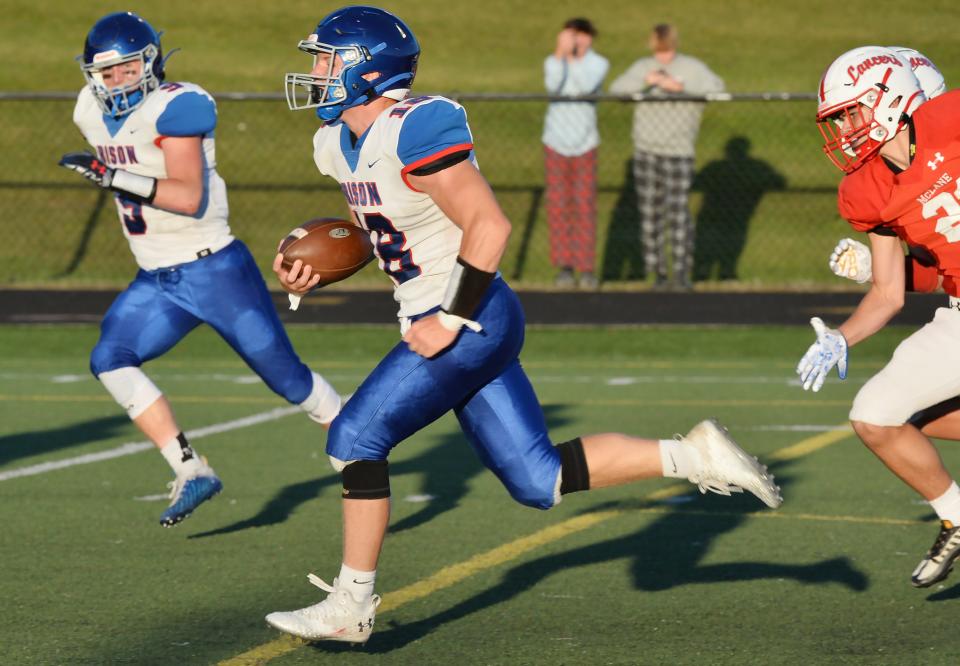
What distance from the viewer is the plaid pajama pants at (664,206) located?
13461mm

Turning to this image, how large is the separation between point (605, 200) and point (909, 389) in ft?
43.4

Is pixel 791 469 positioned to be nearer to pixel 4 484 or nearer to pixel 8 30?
pixel 4 484

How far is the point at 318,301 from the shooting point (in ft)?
44.7

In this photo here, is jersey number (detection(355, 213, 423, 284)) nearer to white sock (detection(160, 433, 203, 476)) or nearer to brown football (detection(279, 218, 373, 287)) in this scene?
brown football (detection(279, 218, 373, 287))

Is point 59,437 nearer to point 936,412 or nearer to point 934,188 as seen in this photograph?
point 936,412

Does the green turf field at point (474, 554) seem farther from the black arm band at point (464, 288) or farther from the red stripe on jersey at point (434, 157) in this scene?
the red stripe on jersey at point (434, 157)

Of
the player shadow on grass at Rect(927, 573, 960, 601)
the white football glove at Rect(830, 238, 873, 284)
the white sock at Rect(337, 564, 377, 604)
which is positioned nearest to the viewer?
the white sock at Rect(337, 564, 377, 604)

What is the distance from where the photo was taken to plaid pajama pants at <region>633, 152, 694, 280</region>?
44.2 feet

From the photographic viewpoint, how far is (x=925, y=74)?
511 cm

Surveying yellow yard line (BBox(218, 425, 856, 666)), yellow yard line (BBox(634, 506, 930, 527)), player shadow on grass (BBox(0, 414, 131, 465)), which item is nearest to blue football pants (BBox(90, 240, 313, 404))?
yellow yard line (BBox(218, 425, 856, 666))

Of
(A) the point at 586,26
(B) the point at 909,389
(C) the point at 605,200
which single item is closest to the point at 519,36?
(C) the point at 605,200

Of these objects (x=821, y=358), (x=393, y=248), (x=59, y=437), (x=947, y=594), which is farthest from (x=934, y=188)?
(x=59, y=437)

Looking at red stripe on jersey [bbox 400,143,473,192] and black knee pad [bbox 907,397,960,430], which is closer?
red stripe on jersey [bbox 400,143,473,192]

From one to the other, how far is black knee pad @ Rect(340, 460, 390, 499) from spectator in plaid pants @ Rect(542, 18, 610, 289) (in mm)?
9387
